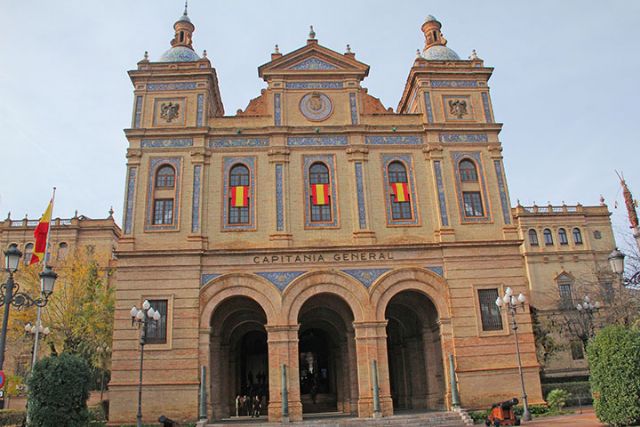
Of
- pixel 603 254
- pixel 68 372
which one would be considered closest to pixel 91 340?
pixel 68 372

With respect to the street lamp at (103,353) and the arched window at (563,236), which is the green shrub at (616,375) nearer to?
the street lamp at (103,353)

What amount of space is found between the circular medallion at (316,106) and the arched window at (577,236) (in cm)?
3385

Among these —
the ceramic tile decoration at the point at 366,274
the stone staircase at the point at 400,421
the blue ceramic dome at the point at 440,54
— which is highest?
the blue ceramic dome at the point at 440,54

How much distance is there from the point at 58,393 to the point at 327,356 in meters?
18.0

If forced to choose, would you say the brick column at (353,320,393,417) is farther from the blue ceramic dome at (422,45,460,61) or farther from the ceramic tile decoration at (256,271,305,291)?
the blue ceramic dome at (422,45,460,61)

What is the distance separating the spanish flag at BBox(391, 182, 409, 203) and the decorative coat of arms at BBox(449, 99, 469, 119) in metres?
4.76

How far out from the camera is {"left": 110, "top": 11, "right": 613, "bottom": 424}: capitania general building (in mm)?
23719

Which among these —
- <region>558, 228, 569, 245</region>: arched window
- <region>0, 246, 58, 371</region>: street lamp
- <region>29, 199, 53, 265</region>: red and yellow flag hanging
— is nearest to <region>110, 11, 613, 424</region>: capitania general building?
<region>29, 199, 53, 265</region>: red and yellow flag hanging

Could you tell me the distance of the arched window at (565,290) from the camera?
46781 millimetres

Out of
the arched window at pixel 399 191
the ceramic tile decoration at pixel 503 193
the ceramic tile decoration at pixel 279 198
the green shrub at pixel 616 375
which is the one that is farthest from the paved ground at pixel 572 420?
the ceramic tile decoration at pixel 279 198

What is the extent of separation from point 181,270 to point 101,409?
843cm

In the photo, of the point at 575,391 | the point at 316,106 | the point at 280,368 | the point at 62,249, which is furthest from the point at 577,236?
the point at 62,249

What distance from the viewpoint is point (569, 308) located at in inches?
1806

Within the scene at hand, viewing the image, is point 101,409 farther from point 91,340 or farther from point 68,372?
point 68,372
